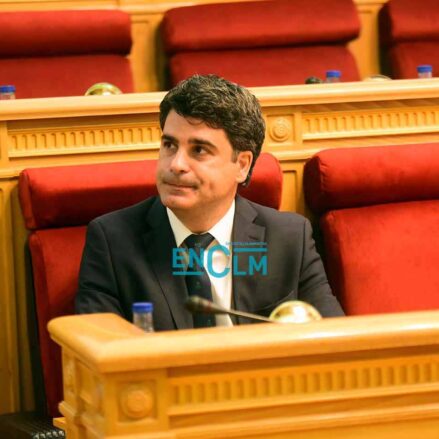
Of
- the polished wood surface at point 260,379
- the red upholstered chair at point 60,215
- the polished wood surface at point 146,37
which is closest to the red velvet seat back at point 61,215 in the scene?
the red upholstered chair at point 60,215

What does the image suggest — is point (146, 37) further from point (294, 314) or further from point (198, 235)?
point (294, 314)

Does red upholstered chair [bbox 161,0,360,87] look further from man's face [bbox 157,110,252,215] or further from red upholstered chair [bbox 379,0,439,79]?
man's face [bbox 157,110,252,215]

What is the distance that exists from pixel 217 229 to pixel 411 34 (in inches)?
26.6

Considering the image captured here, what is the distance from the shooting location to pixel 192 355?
0.46 meters

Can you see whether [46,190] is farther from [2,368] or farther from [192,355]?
[192,355]

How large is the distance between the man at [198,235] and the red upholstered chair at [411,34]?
0.62 metres

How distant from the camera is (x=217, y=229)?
2.42ft

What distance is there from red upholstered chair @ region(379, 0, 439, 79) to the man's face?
638 mm

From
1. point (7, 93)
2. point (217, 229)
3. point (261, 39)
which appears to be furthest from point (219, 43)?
point (217, 229)

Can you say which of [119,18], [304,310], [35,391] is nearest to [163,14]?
[119,18]

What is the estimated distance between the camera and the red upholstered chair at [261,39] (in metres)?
1.24

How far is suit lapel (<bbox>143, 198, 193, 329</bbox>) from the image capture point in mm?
709

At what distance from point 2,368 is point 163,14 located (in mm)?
616

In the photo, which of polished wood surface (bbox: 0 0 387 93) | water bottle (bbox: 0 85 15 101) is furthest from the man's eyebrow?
polished wood surface (bbox: 0 0 387 93)
